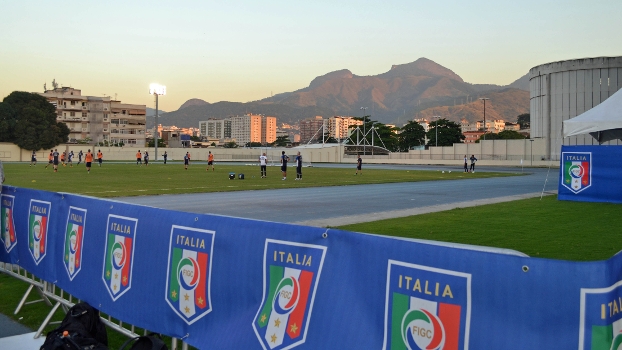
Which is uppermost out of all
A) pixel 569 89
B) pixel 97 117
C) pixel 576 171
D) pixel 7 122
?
pixel 569 89

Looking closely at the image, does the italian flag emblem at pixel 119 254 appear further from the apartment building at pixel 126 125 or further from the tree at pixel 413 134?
the apartment building at pixel 126 125

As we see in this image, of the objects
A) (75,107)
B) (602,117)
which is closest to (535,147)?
(602,117)

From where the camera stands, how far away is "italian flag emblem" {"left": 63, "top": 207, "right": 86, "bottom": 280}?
20.2 feet

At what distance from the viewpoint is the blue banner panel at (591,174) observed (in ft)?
68.0

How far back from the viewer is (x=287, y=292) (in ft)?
13.0

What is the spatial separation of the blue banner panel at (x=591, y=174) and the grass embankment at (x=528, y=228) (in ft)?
5.76

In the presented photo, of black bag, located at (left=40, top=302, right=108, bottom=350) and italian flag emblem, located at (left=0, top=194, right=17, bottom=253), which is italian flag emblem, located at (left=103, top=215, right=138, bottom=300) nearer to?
black bag, located at (left=40, top=302, right=108, bottom=350)

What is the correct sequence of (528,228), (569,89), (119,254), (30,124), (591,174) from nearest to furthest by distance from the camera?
(119,254) < (528,228) < (591,174) < (569,89) < (30,124)

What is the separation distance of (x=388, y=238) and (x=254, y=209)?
48.6ft

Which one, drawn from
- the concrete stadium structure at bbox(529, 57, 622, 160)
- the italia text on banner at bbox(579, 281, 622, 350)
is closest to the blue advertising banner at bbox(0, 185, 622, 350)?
the italia text on banner at bbox(579, 281, 622, 350)

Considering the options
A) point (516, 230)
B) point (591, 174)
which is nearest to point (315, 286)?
point (516, 230)

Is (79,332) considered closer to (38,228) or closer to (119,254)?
(119,254)

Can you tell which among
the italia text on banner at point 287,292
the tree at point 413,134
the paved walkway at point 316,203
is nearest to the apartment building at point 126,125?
the tree at point 413,134

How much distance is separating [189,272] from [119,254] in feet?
3.96
